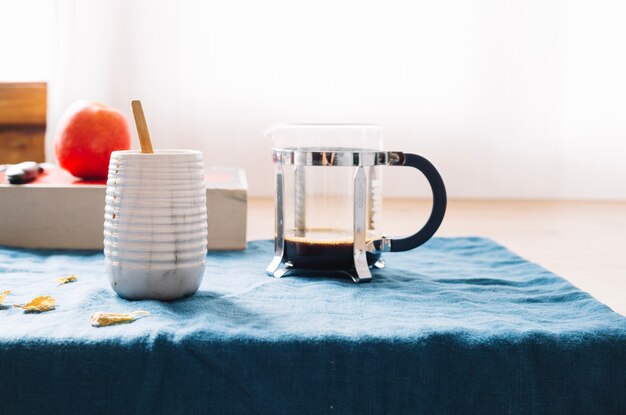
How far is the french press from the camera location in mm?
753

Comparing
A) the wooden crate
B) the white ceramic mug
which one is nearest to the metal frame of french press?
the white ceramic mug

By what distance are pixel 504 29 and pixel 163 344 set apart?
68.8 inches

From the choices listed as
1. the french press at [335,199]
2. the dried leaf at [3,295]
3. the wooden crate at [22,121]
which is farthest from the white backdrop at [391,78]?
the dried leaf at [3,295]

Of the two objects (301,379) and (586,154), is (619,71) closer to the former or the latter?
(586,154)

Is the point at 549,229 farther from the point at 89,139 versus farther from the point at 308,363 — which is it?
the point at 308,363

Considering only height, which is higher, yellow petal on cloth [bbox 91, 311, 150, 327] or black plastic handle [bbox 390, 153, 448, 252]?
black plastic handle [bbox 390, 153, 448, 252]

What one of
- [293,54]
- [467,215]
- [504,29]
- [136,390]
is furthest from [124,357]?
[504,29]

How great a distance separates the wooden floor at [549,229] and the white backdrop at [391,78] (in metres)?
0.18

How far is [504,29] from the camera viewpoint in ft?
6.72

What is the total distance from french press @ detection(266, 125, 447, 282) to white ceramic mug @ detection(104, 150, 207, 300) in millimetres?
150

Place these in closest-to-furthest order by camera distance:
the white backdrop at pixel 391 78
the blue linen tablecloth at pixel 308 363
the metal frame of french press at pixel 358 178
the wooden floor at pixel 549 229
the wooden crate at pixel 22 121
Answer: the blue linen tablecloth at pixel 308 363
the metal frame of french press at pixel 358 178
the wooden floor at pixel 549 229
the wooden crate at pixel 22 121
the white backdrop at pixel 391 78

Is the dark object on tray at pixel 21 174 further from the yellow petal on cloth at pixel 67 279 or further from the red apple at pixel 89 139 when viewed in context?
the yellow petal on cloth at pixel 67 279

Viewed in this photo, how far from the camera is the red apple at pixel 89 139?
1.05 m

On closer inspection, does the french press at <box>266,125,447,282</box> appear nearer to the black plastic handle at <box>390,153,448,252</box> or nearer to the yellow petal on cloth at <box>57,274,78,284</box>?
the black plastic handle at <box>390,153,448,252</box>
